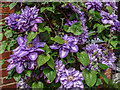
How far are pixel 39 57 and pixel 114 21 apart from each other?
2.63ft

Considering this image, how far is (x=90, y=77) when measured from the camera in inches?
35.9

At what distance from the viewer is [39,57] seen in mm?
812

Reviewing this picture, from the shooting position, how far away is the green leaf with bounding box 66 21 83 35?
99 centimetres

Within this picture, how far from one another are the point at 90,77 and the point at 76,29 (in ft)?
1.23

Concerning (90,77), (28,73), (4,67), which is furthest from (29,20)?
(4,67)

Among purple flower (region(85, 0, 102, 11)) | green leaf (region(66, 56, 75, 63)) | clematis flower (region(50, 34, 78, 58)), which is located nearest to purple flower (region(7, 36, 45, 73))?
clematis flower (region(50, 34, 78, 58))

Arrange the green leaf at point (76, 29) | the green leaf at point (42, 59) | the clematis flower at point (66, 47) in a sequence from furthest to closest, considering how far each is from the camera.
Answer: the green leaf at point (76, 29), the clematis flower at point (66, 47), the green leaf at point (42, 59)

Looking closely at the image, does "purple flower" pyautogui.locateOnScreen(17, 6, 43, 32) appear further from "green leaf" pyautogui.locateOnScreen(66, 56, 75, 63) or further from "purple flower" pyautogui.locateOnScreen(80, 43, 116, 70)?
"purple flower" pyautogui.locateOnScreen(80, 43, 116, 70)

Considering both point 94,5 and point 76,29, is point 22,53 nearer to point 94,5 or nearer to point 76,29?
point 76,29

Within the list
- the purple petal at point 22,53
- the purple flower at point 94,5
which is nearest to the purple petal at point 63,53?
the purple petal at point 22,53

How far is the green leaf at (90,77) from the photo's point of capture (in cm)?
88

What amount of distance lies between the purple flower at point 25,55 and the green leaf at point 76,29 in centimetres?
27

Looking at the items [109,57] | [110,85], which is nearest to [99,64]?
[109,57]

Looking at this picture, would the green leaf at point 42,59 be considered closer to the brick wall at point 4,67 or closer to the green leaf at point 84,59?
the green leaf at point 84,59
